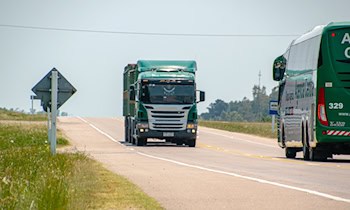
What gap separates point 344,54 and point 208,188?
13.0m

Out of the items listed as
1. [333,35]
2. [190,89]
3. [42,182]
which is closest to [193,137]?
[190,89]

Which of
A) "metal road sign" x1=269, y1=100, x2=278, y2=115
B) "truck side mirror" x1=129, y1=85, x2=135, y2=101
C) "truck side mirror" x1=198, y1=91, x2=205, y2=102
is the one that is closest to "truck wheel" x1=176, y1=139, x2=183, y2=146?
"truck side mirror" x1=129, y1=85, x2=135, y2=101

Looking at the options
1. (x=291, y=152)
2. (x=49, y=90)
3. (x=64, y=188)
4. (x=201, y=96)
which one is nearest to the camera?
(x=64, y=188)

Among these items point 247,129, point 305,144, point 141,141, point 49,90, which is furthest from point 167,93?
point 247,129

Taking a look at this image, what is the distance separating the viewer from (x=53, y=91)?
28859mm

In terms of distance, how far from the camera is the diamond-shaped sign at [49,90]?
1148 inches

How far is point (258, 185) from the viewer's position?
20.3m

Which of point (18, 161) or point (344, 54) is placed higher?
point (344, 54)

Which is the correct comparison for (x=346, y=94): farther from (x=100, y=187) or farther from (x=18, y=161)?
(x=100, y=187)

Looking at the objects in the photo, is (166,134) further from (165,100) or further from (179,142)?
(179,142)

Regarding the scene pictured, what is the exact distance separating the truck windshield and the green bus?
11947mm

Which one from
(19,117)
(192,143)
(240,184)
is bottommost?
(240,184)

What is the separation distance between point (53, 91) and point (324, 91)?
26.3ft

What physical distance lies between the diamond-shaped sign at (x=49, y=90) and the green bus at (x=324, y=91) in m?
7.38
